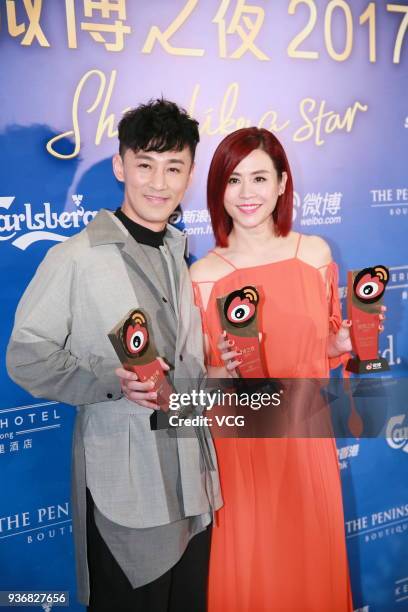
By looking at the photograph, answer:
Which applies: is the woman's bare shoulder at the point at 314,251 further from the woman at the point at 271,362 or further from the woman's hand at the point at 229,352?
the woman's hand at the point at 229,352

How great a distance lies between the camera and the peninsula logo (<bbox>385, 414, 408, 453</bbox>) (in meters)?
2.60

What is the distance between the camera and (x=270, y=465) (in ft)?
7.14

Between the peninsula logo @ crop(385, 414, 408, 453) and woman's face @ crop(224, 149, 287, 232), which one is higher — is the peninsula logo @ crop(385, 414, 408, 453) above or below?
below

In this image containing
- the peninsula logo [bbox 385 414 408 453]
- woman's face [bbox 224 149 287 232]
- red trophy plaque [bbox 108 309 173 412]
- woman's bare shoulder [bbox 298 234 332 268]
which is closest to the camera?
red trophy plaque [bbox 108 309 173 412]

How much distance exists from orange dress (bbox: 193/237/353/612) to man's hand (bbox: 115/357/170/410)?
0.39 m

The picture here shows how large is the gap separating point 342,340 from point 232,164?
0.67 meters

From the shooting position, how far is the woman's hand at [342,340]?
82.8 inches

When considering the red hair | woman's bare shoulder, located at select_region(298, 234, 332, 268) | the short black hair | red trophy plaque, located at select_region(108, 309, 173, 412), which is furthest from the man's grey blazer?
woman's bare shoulder, located at select_region(298, 234, 332, 268)

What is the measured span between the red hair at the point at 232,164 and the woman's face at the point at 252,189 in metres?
0.02

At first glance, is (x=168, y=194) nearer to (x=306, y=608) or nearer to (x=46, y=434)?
(x=46, y=434)

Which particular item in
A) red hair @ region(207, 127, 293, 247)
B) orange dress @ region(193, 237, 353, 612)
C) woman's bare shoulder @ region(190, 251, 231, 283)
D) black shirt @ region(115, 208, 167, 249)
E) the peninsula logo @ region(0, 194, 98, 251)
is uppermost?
red hair @ region(207, 127, 293, 247)

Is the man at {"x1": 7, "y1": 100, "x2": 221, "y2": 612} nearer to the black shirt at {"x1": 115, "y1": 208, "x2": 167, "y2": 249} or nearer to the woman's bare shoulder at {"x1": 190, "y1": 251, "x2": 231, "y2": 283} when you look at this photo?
the black shirt at {"x1": 115, "y1": 208, "x2": 167, "y2": 249}

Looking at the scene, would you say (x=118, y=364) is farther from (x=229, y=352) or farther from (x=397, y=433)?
(x=397, y=433)

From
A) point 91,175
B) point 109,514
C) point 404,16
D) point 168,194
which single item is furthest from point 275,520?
point 404,16
